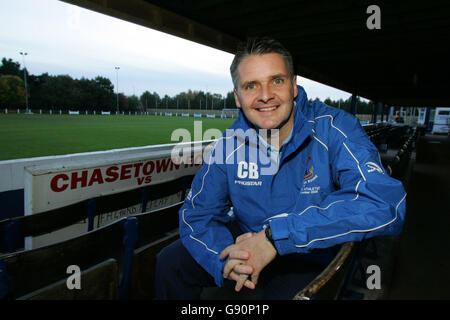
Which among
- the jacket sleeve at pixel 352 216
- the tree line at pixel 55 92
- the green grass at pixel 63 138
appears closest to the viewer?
the jacket sleeve at pixel 352 216

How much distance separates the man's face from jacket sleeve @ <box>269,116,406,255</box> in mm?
471

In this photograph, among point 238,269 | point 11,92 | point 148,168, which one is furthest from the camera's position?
point 11,92

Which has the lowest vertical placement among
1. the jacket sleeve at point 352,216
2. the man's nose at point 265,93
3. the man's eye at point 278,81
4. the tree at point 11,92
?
the jacket sleeve at point 352,216

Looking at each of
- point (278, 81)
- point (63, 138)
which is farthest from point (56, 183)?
point (63, 138)

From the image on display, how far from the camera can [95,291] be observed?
1269mm

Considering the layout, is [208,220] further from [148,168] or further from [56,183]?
[148,168]

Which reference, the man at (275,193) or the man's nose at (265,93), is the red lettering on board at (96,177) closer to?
the man at (275,193)

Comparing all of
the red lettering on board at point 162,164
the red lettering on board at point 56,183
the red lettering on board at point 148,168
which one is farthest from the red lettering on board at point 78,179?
the red lettering on board at point 162,164

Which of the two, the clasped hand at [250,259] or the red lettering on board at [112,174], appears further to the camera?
the red lettering on board at [112,174]

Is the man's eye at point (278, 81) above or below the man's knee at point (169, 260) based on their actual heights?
above

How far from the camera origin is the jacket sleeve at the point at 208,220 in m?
1.31

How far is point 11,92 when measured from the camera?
23.2 meters

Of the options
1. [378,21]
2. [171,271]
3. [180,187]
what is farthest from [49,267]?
[378,21]

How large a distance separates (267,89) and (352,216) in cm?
77
